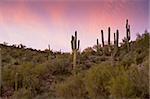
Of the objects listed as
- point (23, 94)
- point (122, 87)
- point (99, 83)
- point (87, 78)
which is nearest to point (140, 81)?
point (122, 87)

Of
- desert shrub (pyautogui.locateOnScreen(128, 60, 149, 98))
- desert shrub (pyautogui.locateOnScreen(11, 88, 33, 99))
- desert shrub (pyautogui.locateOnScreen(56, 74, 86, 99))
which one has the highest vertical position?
desert shrub (pyautogui.locateOnScreen(128, 60, 149, 98))

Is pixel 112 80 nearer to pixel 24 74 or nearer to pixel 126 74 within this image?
pixel 126 74

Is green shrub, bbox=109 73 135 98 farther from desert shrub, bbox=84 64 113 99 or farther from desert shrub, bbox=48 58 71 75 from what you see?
desert shrub, bbox=48 58 71 75

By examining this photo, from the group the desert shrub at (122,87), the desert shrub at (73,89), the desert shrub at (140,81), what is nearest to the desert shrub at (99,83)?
the desert shrub at (73,89)

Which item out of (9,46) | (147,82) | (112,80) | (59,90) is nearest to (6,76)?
(59,90)

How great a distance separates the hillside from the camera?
1977cm

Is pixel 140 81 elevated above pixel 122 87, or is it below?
above

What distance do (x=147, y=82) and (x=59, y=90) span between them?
6902mm

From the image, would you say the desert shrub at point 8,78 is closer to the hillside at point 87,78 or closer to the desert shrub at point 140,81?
the hillside at point 87,78

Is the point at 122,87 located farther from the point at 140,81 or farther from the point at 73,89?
the point at 73,89

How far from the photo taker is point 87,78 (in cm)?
2273

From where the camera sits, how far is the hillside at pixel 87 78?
64.8ft

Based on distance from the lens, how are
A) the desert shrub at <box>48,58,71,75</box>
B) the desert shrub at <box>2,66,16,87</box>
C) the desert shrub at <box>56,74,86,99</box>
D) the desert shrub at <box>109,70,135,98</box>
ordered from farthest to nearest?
1. the desert shrub at <box>48,58,71,75</box>
2. the desert shrub at <box>2,66,16,87</box>
3. the desert shrub at <box>56,74,86,99</box>
4. the desert shrub at <box>109,70,135,98</box>

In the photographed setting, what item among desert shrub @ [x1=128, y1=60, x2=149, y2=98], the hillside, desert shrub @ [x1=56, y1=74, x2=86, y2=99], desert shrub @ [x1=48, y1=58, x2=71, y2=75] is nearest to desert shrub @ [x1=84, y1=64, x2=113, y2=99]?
the hillside
